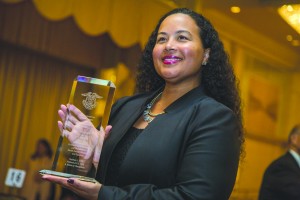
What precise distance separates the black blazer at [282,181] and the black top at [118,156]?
10.3 ft

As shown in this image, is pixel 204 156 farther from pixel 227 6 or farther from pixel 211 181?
pixel 227 6

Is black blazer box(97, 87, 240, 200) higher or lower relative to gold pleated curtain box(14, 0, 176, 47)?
lower

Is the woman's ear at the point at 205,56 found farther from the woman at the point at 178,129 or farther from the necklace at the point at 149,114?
Result: the necklace at the point at 149,114

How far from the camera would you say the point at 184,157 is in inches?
55.0

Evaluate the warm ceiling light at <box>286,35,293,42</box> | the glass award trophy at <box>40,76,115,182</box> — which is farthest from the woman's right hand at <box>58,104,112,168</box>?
the warm ceiling light at <box>286,35,293,42</box>

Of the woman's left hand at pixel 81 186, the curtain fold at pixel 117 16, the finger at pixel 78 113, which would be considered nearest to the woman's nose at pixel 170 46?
the finger at pixel 78 113

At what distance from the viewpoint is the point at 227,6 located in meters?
5.32

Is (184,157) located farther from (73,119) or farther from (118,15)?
(118,15)

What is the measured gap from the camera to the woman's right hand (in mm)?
1475

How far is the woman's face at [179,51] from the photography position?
154 cm

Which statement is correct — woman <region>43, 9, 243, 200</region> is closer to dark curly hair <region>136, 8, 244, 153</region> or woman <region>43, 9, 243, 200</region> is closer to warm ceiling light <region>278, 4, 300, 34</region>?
dark curly hair <region>136, 8, 244, 153</region>

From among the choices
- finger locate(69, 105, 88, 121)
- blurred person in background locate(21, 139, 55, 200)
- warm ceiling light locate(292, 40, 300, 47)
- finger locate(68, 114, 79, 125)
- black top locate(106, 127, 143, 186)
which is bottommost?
blurred person in background locate(21, 139, 55, 200)

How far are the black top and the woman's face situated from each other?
0.22 metres

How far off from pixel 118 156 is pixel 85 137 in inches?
Result: 5.2
